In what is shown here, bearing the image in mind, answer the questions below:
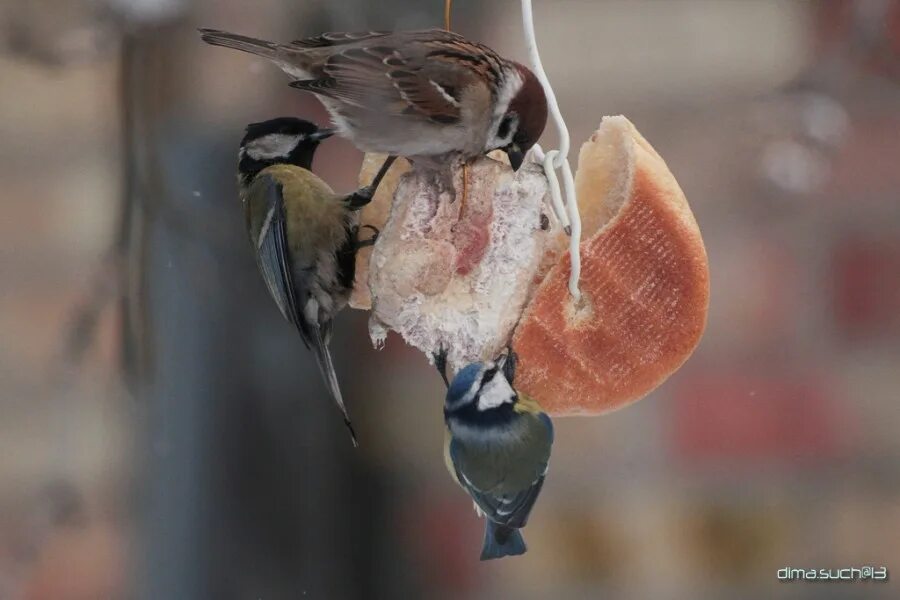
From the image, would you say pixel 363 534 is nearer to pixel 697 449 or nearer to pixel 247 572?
pixel 247 572

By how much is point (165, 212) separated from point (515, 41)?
0.43m

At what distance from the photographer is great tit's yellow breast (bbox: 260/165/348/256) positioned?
0.64 meters

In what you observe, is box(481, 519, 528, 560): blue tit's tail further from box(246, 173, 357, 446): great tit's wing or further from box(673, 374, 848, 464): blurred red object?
box(673, 374, 848, 464): blurred red object

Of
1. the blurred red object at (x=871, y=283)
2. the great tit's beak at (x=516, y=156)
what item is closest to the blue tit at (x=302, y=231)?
the great tit's beak at (x=516, y=156)

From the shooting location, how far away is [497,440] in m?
0.58

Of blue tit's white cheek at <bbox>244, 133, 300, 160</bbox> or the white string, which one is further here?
blue tit's white cheek at <bbox>244, 133, 300, 160</bbox>

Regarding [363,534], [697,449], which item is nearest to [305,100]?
[363,534]

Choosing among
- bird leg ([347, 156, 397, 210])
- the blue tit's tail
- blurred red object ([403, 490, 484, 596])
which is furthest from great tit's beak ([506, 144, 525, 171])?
blurred red object ([403, 490, 484, 596])

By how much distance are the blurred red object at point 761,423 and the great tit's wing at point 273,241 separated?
0.55 m

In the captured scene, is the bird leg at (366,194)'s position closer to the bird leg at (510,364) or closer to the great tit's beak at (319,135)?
the great tit's beak at (319,135)

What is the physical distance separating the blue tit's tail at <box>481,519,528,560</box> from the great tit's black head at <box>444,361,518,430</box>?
0.14 m

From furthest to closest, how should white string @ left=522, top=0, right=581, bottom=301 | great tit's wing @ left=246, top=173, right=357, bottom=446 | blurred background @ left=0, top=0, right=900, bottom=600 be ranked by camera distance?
blurred background @ left=0, top=0, right=900, bottom=600
great tit's wing @ left=246, top=173, right=357, bottom=446
white string @ left=522, top=0, right=581, bottom=301

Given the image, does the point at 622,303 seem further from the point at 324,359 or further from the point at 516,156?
the point at 324,359

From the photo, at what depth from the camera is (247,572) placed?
990mm
